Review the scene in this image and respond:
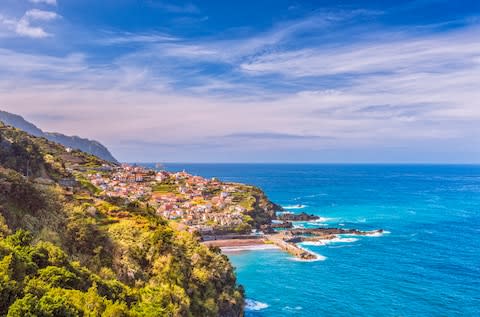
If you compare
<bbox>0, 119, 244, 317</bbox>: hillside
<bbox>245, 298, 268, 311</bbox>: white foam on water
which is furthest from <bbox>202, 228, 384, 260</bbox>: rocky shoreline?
<bbox>0, 119, 244, 317</bbox>: hillside

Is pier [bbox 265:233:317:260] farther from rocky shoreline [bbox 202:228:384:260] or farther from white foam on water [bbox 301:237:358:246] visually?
white foam on water [bbox 301:237:358:246]

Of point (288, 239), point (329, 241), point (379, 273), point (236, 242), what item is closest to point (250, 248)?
point (236, 242)

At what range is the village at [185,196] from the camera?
8725cm

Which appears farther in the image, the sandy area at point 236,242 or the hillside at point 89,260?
the sandy area at point 236,242

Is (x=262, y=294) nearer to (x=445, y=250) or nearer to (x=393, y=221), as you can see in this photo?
(x=445, y=250)

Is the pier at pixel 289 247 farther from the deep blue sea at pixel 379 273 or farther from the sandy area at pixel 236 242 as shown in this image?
the sandy area at pixel 236 242

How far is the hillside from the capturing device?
16.3m

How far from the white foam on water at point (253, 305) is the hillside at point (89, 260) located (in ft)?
11.2

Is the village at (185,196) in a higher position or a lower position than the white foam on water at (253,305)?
higher

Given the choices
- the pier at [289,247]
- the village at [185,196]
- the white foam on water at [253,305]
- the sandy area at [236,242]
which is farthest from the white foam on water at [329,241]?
the white foam on water at [253,305]

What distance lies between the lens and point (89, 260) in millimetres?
26688

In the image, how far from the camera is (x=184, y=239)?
40.1 m

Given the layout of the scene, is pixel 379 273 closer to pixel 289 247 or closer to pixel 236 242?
pixel 289 247

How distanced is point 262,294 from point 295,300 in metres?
4.55
